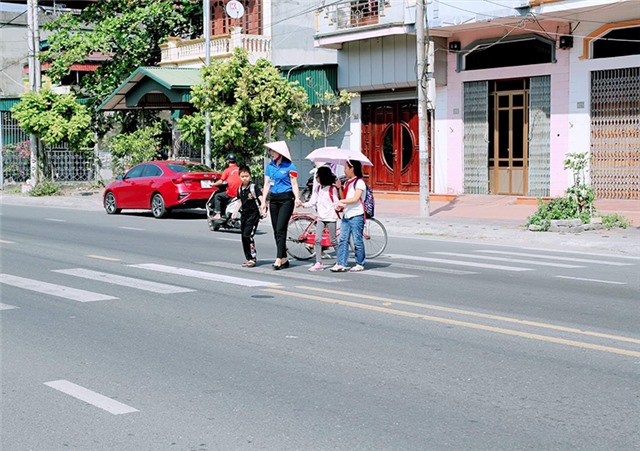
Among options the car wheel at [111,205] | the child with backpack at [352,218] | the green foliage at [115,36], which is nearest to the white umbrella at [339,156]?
the child with backpack at [352,218]

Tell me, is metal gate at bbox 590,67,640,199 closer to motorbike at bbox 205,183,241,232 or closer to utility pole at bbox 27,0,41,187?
motorbike at bbox 205,183,241,232

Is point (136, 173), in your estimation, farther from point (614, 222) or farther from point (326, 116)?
point (614, 222)

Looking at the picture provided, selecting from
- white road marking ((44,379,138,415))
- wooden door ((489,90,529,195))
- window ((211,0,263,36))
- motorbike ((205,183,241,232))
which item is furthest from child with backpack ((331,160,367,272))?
window ((211,0,263,36))

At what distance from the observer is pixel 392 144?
30.5m

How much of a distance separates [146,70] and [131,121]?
951 centimetres

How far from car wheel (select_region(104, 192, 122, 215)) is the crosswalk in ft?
43.0

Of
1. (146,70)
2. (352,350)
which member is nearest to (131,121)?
(146,70)

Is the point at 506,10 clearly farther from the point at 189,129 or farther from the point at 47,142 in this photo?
the point at 47,142

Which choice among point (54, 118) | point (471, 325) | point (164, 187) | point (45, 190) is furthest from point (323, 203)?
point (54, 118)

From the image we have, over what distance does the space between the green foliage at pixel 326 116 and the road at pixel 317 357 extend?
17.5 metres

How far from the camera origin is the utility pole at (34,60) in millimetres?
36438

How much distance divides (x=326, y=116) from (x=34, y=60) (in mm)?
12745

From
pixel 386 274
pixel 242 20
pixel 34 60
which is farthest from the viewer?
pixel 34 60

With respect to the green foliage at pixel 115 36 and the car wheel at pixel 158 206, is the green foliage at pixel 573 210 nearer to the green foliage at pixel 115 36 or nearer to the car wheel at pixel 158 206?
the car wheel at pixel 158 206
